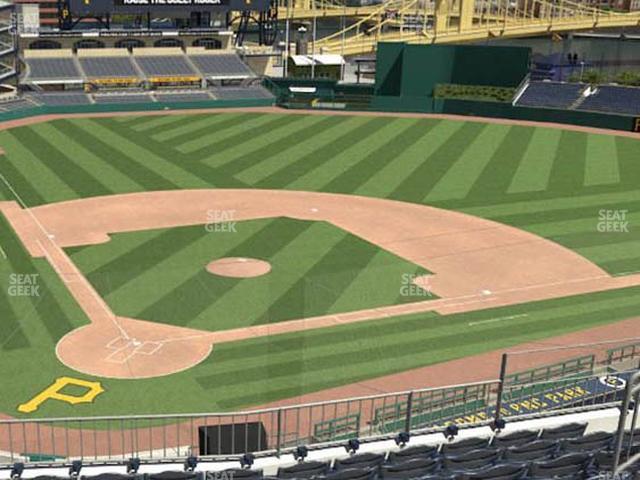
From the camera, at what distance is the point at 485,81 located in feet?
211

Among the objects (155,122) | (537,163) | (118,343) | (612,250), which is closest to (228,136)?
→ (155,122)

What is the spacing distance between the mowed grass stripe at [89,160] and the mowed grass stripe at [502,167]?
18396 mm

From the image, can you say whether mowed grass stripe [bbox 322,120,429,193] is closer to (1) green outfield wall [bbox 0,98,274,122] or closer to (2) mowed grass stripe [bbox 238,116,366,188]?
(2) mowed grass stripe [bbox 238,116,366,188]

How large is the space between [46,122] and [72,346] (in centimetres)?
3850

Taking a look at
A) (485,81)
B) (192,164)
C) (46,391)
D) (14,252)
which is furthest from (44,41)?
(46,391)

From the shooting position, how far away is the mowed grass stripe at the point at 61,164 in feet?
129

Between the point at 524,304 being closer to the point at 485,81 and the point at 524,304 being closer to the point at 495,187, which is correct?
the point at 495,187

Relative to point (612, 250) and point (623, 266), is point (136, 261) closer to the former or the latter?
point (623, 266)

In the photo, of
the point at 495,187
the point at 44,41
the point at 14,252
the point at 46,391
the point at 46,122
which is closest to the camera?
the point at 46,391

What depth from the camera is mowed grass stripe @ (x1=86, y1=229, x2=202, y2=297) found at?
87.2 feet

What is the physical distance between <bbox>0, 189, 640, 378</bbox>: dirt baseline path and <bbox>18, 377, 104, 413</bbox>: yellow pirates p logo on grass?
1.95 feet

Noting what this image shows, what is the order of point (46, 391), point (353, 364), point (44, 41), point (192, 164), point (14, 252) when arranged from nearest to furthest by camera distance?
point (46, 391) < point (353, 364) < point (14, 252) < point (192, 164) < point (44, 41)

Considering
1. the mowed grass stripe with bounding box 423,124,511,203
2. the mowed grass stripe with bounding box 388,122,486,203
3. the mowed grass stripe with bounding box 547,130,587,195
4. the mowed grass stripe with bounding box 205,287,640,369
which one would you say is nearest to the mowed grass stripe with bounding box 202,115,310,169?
the mowed grass stripe with bounding box 388,122,486,203

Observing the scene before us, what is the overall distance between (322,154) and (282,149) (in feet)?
9.51
